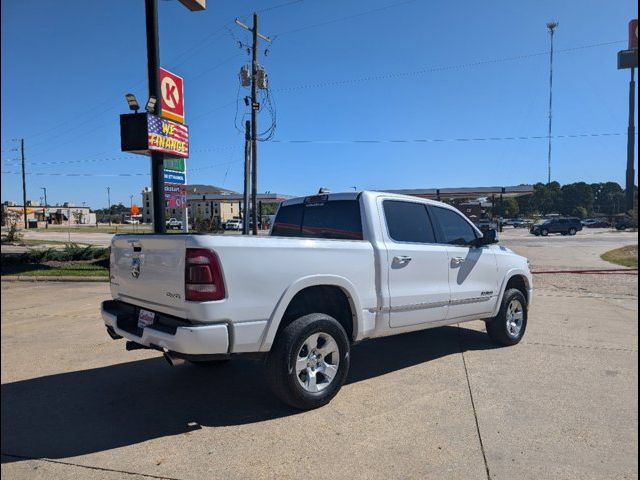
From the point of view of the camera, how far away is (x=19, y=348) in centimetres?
578

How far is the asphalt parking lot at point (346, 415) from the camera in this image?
3.13 m

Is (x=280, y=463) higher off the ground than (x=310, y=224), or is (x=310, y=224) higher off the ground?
(x=310, y=224)

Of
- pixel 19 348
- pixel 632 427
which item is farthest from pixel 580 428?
pixel 19 348

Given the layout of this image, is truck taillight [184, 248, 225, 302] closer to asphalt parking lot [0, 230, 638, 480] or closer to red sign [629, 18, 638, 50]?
asphalt parking lot [0, 230, 638, 480]

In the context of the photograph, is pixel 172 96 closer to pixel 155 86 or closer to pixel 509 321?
pixel 155 86

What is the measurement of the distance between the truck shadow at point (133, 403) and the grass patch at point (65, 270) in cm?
869

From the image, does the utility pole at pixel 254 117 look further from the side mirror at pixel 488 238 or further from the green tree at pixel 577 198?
the green tree at pixel 577 198

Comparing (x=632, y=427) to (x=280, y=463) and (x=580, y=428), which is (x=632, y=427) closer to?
(x=580, y=428)

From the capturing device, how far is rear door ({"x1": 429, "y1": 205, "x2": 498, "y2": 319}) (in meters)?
5.32

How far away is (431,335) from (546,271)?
10.3 meters

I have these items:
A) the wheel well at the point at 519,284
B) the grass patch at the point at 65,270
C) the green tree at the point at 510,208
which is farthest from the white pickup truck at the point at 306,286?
the green tree at the point at 510,208

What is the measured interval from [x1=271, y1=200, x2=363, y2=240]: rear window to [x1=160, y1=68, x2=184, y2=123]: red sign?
606 centimetres

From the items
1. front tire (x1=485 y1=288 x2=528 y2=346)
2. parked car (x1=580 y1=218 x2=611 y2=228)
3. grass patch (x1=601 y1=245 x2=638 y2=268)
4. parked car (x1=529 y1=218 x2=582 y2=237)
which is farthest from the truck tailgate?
parked car (x1=580 y1=218 x2=611 y2=228)

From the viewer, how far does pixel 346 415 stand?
12.9 ft
